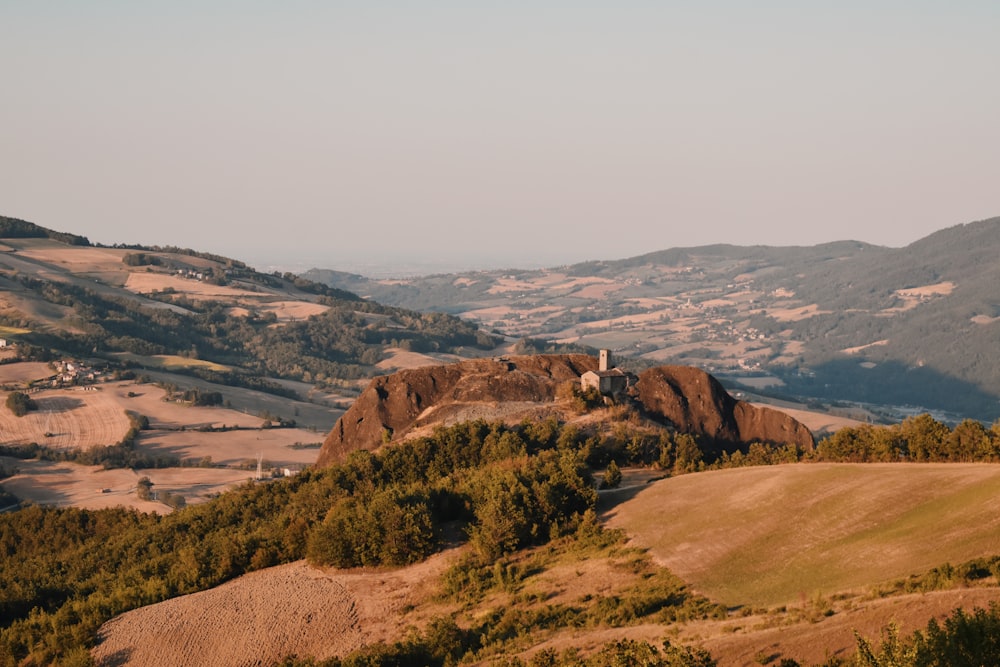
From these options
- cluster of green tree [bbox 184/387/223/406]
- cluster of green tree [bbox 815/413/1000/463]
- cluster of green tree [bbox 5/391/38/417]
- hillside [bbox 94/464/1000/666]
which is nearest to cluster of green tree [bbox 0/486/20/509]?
cluster of green tree [bbox 5/391/38/417]

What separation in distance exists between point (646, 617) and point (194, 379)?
166 metres

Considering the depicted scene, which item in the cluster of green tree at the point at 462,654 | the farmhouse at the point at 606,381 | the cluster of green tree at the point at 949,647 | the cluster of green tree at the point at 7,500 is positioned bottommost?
the cluster of green tree at the point at 7,500

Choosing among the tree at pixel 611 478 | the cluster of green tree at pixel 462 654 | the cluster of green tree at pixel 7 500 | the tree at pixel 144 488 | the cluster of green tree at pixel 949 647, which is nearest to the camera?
the cluster of green tree at pixel 949 647

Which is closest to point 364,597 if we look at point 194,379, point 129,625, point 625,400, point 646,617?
point 129,625

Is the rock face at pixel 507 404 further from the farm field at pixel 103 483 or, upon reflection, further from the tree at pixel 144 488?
the tree at pixel 144 488

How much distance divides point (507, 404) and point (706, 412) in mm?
15546

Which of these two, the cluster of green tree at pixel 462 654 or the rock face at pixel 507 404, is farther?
the rock face at pixel 507 404

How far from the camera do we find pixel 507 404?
80.8 metres

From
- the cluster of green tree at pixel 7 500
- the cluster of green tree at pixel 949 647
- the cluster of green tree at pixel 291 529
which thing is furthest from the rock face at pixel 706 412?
the cluster of green tree at pixel 7 500

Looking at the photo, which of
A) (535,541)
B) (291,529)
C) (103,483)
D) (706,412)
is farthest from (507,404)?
(103,483)

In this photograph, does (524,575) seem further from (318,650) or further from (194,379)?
(194,379)

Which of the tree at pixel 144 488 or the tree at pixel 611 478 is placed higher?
the tree at pixel 611 478

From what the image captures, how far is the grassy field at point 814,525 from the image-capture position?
42844 mm

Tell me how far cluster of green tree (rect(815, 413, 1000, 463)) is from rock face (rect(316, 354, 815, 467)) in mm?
14174
